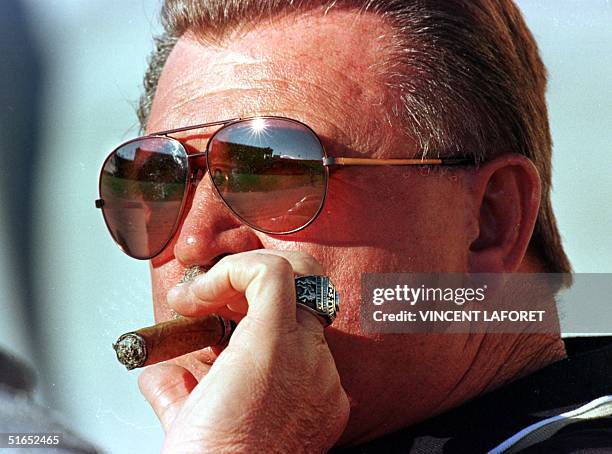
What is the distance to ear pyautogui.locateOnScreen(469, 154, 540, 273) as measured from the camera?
1947mm

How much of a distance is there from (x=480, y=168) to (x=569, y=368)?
1.52 feet

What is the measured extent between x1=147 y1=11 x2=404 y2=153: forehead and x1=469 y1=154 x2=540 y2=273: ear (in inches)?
11.5

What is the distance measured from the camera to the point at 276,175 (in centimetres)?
179

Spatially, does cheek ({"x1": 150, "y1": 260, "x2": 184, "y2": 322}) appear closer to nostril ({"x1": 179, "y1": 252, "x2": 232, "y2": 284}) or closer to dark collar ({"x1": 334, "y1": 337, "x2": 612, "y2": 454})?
nostril ({"x1": 179, "y1": 252, "x2": 232, "y2": 284})

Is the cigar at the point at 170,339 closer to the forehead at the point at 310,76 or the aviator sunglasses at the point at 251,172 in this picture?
the aviator sunglasses at the point at 251,172

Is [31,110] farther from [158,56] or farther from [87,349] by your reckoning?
[87,349]

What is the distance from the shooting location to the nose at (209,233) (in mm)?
1829

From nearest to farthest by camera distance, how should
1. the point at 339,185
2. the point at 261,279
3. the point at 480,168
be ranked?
the point at 261,279 → the point at 339,185 → the point at 480,168

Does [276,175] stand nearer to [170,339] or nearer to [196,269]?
[196,269]

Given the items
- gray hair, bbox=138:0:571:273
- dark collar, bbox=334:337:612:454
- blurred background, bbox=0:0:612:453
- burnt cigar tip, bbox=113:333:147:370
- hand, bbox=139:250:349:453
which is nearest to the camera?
hand, bbox=139:250:349:453

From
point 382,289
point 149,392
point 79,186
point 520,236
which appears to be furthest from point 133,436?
point 520,236

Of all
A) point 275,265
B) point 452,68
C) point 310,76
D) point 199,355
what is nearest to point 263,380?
point 275,265

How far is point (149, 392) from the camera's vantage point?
1893 millimetres

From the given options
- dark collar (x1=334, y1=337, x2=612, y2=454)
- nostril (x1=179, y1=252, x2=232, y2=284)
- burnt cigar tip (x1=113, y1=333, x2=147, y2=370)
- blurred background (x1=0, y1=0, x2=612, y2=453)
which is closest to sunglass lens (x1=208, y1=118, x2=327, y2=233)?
nostril (x1=179, y1=252, x2=232, y2=284)
